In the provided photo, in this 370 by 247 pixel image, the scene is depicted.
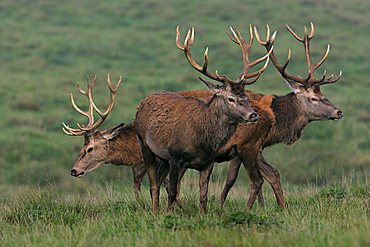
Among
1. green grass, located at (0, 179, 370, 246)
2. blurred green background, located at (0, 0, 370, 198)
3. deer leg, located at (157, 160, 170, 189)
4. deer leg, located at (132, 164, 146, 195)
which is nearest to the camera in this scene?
green grass, located at (0, 179, 370, 246)

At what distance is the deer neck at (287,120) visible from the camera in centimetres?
1038

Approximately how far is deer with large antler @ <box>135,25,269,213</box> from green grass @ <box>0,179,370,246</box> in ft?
1.50

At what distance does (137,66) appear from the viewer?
2738cm

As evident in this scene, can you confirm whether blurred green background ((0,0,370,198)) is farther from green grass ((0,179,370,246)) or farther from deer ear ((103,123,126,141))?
green grass ((0,179,370,246))

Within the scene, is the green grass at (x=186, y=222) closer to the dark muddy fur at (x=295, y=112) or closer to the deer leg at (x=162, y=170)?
the deer leg at (x=162, y=170)

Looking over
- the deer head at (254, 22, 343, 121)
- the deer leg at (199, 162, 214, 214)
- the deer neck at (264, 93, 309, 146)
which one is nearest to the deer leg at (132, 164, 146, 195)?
the deer neck at (264, 93, 309, 146)

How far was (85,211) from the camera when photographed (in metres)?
9.08

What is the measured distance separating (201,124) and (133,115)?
10507 millimetres

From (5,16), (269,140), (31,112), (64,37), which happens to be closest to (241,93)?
(269,140)

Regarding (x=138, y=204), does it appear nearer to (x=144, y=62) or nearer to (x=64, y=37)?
(x=144, y=62)

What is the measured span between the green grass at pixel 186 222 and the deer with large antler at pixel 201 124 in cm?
46

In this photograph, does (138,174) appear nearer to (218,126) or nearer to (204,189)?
(204,189)

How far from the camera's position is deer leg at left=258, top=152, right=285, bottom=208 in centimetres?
960

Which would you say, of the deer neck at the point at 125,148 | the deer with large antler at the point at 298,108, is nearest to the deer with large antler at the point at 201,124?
the deer neck at the point at 125,148
